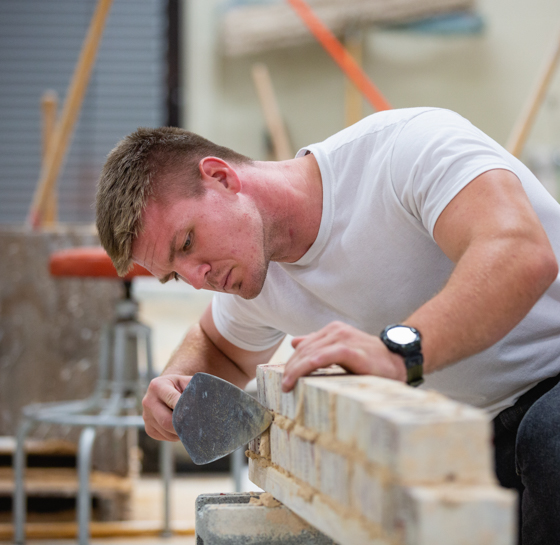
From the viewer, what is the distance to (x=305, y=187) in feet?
4.09

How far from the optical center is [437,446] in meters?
0.59

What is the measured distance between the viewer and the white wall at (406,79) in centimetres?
437

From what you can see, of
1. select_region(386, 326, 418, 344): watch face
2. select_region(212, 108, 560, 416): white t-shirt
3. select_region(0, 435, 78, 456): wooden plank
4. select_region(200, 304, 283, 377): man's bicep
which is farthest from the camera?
select_region(0, 435, 78, 456): wooden plank

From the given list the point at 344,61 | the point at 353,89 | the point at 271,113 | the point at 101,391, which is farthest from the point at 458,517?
the point at 353,89

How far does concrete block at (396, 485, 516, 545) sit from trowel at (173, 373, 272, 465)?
38 cm

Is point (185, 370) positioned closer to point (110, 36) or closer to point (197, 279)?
point (197, 279)

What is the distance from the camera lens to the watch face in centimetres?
80

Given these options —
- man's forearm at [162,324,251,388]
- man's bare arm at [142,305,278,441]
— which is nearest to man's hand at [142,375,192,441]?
man's bare arm at [142,305,278,441]

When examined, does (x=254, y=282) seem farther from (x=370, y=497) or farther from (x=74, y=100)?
(x=74, y=100)

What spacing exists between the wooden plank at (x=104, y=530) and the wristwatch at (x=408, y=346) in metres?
1.93

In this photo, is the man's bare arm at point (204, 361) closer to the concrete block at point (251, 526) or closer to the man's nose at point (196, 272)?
the man's nose at point (196, 272)

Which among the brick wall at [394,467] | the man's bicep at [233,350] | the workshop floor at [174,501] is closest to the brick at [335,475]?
the brick wall at [394,467]

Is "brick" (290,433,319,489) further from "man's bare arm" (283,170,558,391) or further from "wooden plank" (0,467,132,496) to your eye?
"wooden plank" (0,467,132,496)

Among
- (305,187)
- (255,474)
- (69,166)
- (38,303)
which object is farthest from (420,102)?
(255,474)
